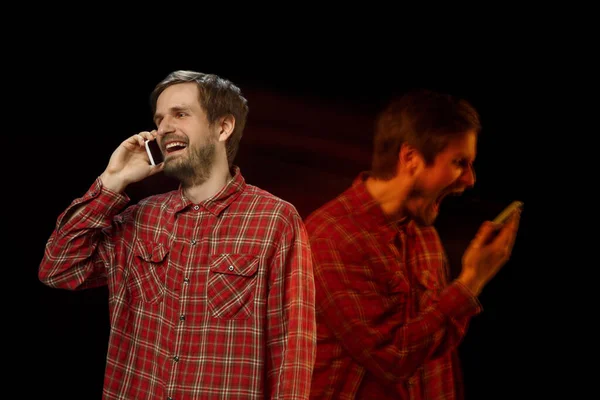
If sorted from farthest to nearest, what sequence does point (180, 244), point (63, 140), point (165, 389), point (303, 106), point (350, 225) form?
point (63, 140) → point (303, 106) → point (350, 225) → point (180, 244) → point (165, 389)

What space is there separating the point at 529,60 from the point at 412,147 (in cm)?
57

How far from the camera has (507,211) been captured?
2.34 meters

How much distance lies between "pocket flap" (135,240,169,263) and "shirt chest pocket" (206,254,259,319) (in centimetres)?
18

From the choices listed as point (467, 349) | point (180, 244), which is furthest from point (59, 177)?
point (467, 349)

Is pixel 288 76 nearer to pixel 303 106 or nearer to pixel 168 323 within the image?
pixel 303 106

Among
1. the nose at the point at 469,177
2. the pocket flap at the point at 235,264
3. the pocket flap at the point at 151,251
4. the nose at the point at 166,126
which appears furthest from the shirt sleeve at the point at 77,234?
the nose at the point at 469,177

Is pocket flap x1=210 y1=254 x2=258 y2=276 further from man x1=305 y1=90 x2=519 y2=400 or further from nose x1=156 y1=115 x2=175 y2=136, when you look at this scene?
nose x1=156 y1=115 x2=175 y2=136

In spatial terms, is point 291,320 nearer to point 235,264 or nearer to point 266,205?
point 235,264

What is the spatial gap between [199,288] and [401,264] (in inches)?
28.2

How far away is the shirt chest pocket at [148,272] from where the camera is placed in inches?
80.4

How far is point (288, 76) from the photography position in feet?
8.09

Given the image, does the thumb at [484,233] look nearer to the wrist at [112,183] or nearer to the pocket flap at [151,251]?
the pocket flap at [151,251]

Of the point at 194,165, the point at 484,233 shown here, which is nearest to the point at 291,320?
the point at 194,165

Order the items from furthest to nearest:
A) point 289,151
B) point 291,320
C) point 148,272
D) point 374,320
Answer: point 289,151, point 374,320, point 148,272, point 291,320
